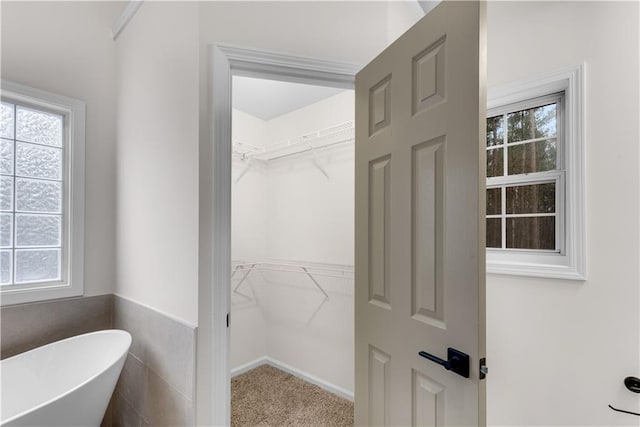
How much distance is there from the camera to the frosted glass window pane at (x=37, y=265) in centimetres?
163

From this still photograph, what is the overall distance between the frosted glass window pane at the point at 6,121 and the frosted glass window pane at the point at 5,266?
2.08 feet

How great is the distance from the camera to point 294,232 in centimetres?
268

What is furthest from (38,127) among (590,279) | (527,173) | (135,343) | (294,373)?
(590,279)

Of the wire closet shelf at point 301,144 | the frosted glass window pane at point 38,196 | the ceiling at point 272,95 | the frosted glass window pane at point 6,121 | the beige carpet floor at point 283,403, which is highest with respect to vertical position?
the ceiling at point 272,95

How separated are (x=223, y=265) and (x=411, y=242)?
2.53ft

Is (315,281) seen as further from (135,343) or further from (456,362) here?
(456,362)

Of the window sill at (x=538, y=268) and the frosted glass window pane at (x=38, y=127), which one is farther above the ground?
the frosted glass window pane at (x=38, y=127)

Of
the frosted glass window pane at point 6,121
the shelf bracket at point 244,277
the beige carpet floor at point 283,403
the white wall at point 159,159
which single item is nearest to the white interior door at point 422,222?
the white wall at point 159,159

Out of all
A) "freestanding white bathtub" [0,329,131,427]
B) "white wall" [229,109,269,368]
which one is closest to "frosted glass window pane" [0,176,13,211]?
"freestanding white bathtub" [0,329,131,427]

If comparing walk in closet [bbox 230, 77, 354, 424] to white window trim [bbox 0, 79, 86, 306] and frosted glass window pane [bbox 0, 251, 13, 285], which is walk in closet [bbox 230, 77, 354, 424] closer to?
white window trim [bbox 0, 79, 86, 306]

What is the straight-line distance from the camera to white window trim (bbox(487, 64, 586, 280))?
1306 mm

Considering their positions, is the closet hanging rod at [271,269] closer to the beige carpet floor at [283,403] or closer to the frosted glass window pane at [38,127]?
the beige carpet floor at [283,403]

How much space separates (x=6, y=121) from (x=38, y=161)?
235 millimetres

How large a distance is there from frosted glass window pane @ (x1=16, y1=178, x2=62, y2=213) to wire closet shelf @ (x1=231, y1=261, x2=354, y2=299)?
128 cm
